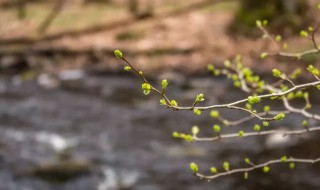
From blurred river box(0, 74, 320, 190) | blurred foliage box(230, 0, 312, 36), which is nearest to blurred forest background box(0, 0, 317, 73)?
blurred foliage box(230, 0, 312, 36)

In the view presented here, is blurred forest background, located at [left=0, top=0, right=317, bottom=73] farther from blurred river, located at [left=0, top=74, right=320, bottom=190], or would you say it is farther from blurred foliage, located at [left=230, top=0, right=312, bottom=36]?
blurred river, located at [left=0, top=74, right=320, bottom=190]

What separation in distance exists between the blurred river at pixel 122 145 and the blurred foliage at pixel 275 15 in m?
3.36

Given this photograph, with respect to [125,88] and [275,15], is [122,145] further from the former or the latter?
[275,15]

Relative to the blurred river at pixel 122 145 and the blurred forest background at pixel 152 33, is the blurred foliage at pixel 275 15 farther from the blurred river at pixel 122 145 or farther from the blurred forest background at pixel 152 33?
the blurred river at pixel 122 145

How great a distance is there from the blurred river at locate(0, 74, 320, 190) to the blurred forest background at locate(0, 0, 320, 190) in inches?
0.8

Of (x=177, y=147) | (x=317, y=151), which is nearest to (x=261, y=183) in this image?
(x=317, y=151)

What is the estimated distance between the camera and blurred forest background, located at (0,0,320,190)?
7.91m

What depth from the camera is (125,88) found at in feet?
42.7

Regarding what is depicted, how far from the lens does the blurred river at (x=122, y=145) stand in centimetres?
A: 756

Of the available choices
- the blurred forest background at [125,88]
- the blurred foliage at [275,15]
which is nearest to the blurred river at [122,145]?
the blurred forest background at [125,88]

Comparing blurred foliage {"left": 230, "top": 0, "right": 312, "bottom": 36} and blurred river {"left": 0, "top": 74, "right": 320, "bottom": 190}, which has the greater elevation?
blurred foliage {"left": 230, "top": 0, "right": 312, "bottom": 36}

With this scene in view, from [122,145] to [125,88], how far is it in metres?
3.99

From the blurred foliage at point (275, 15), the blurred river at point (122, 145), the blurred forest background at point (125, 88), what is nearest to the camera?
the blurred river at point (122, 145)

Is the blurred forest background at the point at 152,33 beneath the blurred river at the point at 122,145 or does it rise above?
above
